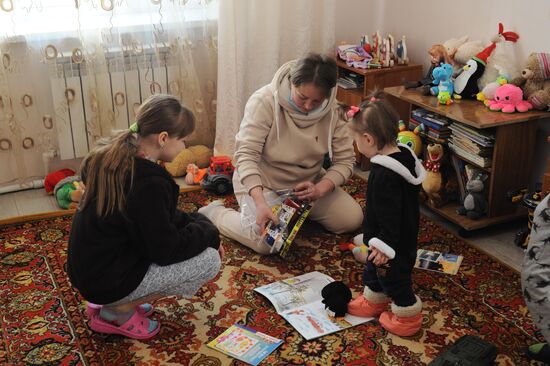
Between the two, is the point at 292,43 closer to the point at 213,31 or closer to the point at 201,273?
the point at 213,31

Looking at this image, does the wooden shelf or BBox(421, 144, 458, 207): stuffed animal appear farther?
BBox(421, 144, 458, 207): stuffed animal

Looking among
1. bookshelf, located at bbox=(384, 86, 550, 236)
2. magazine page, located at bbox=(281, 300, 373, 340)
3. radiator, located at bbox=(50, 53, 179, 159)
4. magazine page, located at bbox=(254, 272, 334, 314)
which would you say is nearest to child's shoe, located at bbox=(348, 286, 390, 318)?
magazine page, located at bbox=(281, 300, 373, 340)

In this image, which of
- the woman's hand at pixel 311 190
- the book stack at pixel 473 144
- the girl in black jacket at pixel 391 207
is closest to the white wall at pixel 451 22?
the book stack at pixel 473 144

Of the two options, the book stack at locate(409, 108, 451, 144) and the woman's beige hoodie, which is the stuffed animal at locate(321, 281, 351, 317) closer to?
the woman's beige hoodie

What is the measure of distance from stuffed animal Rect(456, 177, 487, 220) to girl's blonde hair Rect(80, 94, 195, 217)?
4.33 feet

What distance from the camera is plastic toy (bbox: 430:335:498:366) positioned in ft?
6.03

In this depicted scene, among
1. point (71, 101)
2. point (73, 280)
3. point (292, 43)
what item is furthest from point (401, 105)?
point (73, 280)

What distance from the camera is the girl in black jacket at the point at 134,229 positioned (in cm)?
Result: 182

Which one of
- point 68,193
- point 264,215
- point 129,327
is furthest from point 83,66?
point 129,327

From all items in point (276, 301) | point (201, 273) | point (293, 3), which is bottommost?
point (276, 301)

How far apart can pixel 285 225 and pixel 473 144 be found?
0.87 meters

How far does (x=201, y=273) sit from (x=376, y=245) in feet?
1.85

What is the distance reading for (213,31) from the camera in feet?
11.0

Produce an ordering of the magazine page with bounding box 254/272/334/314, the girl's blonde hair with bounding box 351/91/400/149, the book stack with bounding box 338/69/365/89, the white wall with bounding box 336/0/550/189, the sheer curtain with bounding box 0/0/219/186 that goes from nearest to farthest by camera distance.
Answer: the girl's blonde hair with bounding box 351/91/400/149 < the magazine page with bounding box 254/272/334/314 < the white wall with bounding box 336/0/550/189 < the sheer curtain with bounding box 0/0/219/186 < the book stack with bounding box 338/69/365/89
